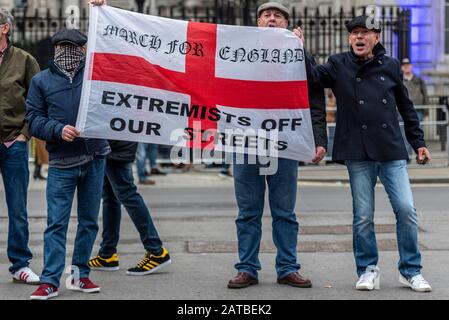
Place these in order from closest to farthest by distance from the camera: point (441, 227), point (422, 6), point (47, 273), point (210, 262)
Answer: point (47, 273), point (210, 262), point (441, 227), point (422, 6)

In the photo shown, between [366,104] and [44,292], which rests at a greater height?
[366,104]

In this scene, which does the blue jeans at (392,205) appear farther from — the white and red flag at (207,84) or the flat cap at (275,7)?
the flat cap at (275,7)

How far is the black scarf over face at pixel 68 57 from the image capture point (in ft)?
26.1

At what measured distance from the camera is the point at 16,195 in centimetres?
854

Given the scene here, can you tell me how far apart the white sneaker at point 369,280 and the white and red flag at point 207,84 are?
36.7 inches

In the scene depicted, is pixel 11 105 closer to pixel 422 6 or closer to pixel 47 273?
pixel 47 273

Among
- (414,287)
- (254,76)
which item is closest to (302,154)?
(254,76)

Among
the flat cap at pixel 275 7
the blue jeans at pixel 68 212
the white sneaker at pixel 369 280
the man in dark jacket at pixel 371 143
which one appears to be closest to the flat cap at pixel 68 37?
the blue jeans at pixel 68 212

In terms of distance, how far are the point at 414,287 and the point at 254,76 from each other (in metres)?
1.89

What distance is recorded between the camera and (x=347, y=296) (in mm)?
7926

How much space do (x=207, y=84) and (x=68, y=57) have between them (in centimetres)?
105

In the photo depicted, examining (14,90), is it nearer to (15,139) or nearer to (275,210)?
(15,139)

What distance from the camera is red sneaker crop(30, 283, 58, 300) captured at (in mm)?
7746

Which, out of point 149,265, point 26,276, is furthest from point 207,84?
point 26,276
